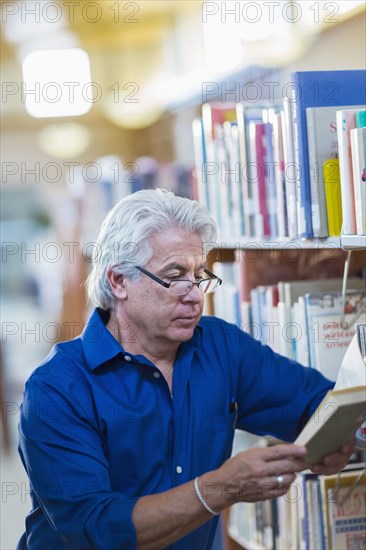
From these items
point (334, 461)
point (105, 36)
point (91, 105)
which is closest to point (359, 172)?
point (334, 461)

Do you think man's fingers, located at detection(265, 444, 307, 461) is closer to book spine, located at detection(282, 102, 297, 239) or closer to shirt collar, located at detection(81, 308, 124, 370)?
shirt collar, located at detection(81, 308, 124, 370)

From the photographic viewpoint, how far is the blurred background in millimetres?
4281

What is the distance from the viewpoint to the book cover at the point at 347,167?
77.9 inches

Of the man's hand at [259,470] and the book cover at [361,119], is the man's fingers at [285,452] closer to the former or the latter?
the man's hand at [259,470]

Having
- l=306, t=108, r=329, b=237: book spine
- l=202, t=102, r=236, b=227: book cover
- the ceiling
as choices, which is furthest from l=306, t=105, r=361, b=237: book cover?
the ceiling

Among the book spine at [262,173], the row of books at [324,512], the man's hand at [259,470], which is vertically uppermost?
the book spine at [262,173]

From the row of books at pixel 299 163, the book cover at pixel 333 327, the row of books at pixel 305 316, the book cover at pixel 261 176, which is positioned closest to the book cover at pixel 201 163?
the row of books at pixel 299 163

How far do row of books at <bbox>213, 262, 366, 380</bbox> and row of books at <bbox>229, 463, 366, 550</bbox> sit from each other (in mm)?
293

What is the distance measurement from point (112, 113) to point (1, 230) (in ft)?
7.87

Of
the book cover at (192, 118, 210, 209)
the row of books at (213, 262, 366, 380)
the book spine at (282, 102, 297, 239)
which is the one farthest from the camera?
the book cover at (192, 118, 210, 209)

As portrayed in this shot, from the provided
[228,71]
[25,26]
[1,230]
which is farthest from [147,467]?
[1,230]

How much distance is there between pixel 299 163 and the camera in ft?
7.14

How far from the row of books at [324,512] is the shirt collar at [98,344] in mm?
755

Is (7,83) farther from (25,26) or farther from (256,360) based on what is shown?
(256,360)
